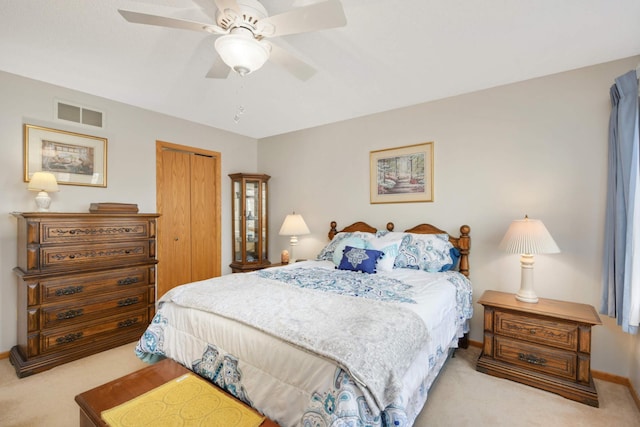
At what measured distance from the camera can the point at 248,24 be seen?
1.58 m

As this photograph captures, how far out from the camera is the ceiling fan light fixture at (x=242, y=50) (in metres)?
1.51

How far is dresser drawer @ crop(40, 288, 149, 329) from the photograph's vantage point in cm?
249

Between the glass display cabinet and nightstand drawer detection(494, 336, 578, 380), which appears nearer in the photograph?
nightstand drawer detection(494, 336, 578, 380)

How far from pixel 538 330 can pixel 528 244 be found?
0.65 metres

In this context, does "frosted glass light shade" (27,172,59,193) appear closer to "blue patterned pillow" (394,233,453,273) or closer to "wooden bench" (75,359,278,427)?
"wooden bench" (75,359,278,427)

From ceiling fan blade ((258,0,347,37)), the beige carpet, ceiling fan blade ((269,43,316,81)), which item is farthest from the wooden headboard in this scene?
ceiling fan blade ((258,0,347,37))

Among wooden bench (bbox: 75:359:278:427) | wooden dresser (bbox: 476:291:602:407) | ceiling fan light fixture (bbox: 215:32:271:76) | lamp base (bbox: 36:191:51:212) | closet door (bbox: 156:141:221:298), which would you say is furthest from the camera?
closet door (bbox: 156:141:221:298)

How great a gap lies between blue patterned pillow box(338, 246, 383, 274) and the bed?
2 centimetres

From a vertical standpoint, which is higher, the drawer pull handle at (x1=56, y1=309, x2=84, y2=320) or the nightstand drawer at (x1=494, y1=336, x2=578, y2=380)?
the drawer pull handle at (x1=56, y1=309, x2=84, y2=320)

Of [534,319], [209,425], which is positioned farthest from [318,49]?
[534,319]

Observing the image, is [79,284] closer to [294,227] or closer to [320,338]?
[294,227]

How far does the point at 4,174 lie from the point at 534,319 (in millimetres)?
4568

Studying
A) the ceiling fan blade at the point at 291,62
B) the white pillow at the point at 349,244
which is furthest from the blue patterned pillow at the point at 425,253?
the ceiling fan blade at the point at 291,62

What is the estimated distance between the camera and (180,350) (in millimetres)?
1809
